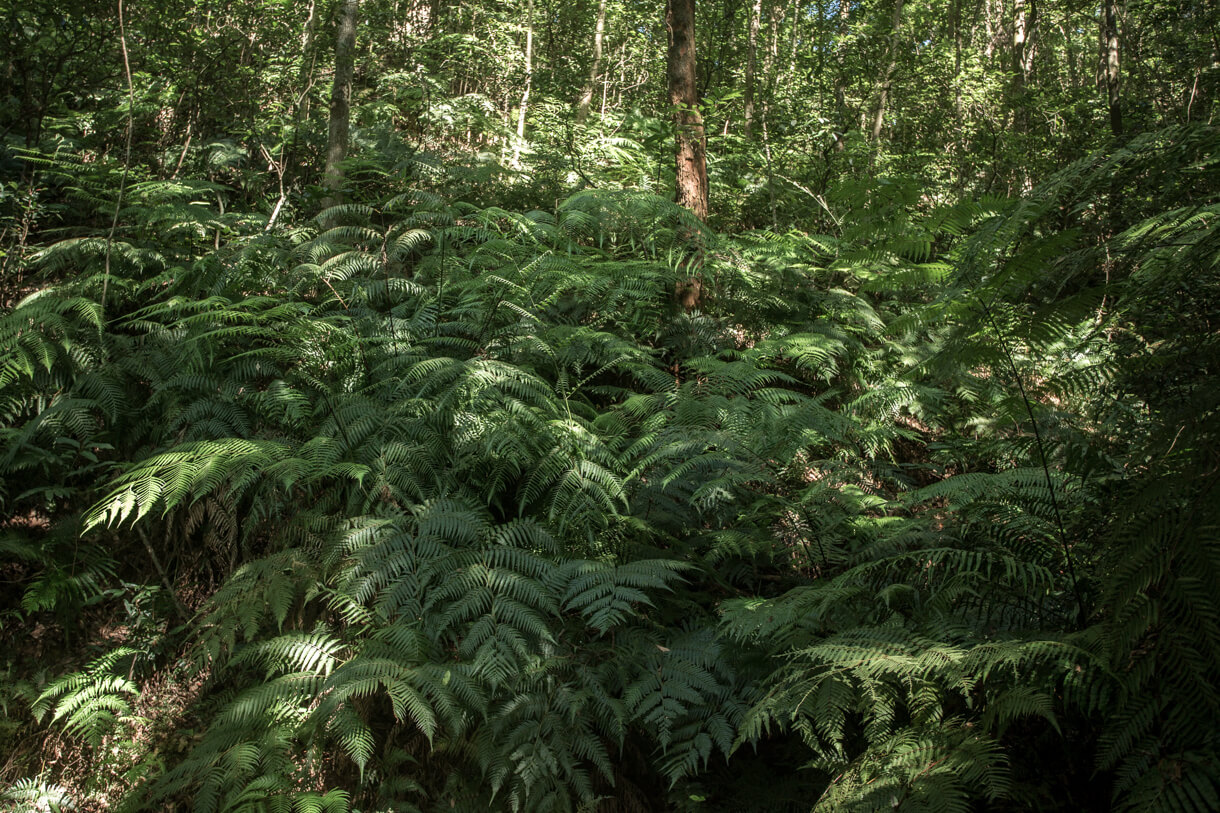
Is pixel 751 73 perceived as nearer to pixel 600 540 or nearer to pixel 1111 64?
pixel 1111 64

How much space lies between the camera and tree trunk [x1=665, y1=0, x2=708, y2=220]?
582 cm

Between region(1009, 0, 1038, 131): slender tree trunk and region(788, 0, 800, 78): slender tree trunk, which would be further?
region(788, 0, 800, 78): slender tree trunk

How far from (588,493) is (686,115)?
13.1 ft

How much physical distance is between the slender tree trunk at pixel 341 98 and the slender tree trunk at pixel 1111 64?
8158 millimetres

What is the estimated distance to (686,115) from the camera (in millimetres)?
5875

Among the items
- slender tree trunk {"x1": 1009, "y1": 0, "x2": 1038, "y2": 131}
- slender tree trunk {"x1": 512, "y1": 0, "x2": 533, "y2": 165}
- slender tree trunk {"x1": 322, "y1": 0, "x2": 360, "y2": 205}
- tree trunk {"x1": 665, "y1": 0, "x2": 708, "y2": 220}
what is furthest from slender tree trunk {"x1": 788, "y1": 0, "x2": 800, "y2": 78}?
slender tree trunk {"x1": 322, "y1": 0, "x2": 360, "y2": 205}

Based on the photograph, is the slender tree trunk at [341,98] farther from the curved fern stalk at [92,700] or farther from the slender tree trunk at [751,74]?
the slender tree trunk at [751,74]

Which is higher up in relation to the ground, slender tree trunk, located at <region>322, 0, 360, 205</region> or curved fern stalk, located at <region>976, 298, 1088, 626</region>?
slender tree trunk, located at <region>322, 0, 360, 205</region>

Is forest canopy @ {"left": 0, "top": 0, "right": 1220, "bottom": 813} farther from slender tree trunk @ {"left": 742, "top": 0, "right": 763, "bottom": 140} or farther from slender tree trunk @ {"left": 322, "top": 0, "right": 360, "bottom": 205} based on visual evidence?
slender tree trunk @ {"left": 742, "top": 0, "right": 763, "bottom": 140}

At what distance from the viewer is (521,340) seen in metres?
4.13

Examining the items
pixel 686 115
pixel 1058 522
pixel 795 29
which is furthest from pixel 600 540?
pixel 795 29

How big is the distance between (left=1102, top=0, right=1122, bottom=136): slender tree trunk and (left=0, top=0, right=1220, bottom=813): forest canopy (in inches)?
127

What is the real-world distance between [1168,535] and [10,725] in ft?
15.5

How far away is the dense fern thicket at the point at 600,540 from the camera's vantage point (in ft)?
6.31
